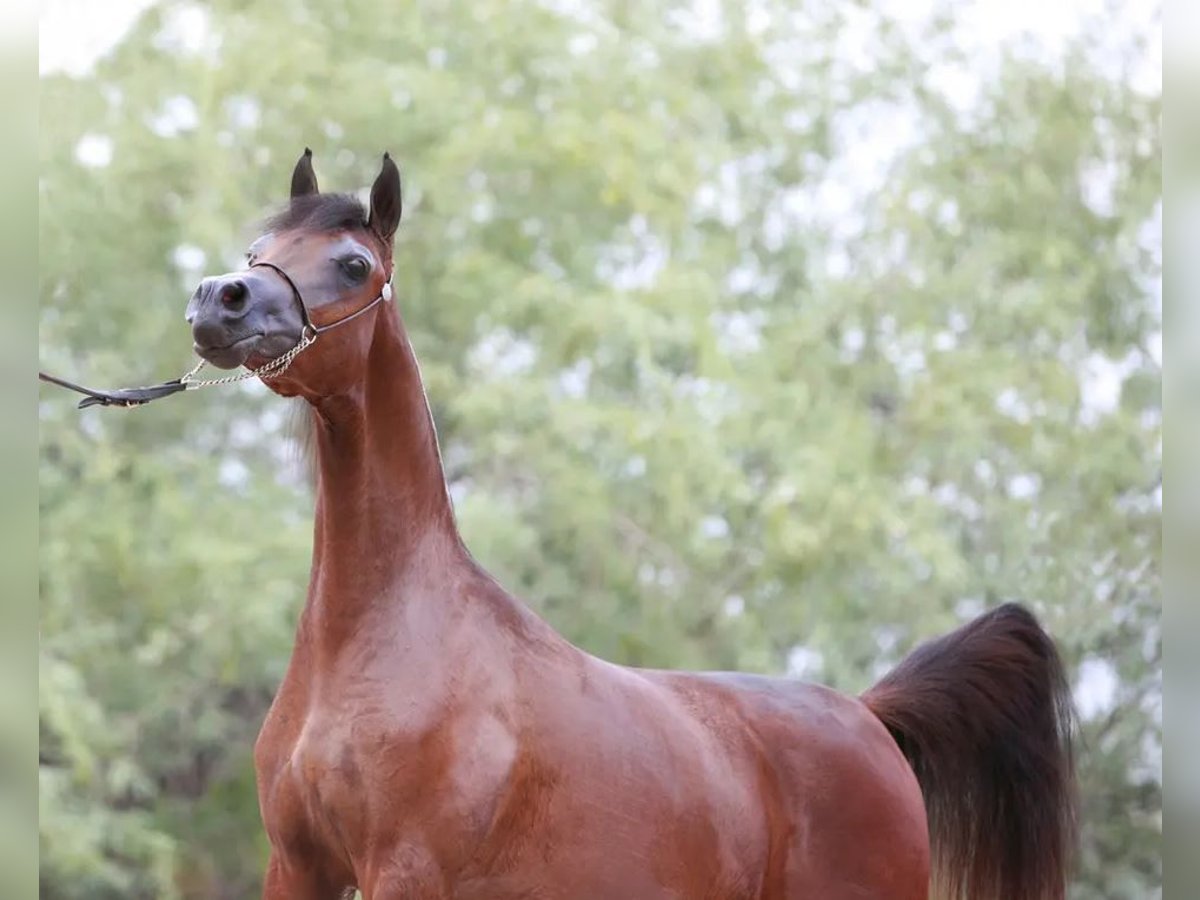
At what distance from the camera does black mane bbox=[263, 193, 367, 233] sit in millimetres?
2201

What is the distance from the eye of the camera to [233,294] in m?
2.00

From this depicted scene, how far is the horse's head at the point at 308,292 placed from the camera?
6.52 ft

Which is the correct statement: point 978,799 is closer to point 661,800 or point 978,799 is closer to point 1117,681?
point 661,800

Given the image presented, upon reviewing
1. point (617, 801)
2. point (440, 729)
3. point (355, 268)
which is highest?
point (355, 268)

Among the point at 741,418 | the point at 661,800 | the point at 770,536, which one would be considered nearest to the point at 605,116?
the point at 741,418

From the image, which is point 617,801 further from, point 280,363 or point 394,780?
point 280,363

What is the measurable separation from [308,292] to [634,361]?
15.2ft

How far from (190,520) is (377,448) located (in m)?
4.25

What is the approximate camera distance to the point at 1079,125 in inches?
276

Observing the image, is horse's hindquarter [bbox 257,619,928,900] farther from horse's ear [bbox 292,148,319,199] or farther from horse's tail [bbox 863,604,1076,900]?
horse's ear [bbox 292,148,319,199]

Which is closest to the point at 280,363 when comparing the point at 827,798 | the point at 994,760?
the point at 827,798

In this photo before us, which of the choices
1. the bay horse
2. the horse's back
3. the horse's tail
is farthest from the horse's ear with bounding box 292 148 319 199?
the horse's tail

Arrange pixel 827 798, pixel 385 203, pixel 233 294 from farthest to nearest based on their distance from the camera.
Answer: pixel 827 798 → pixel 385 203 → pixel 233 294

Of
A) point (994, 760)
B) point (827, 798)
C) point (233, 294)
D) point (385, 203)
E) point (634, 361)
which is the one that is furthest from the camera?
point (634, 361)
